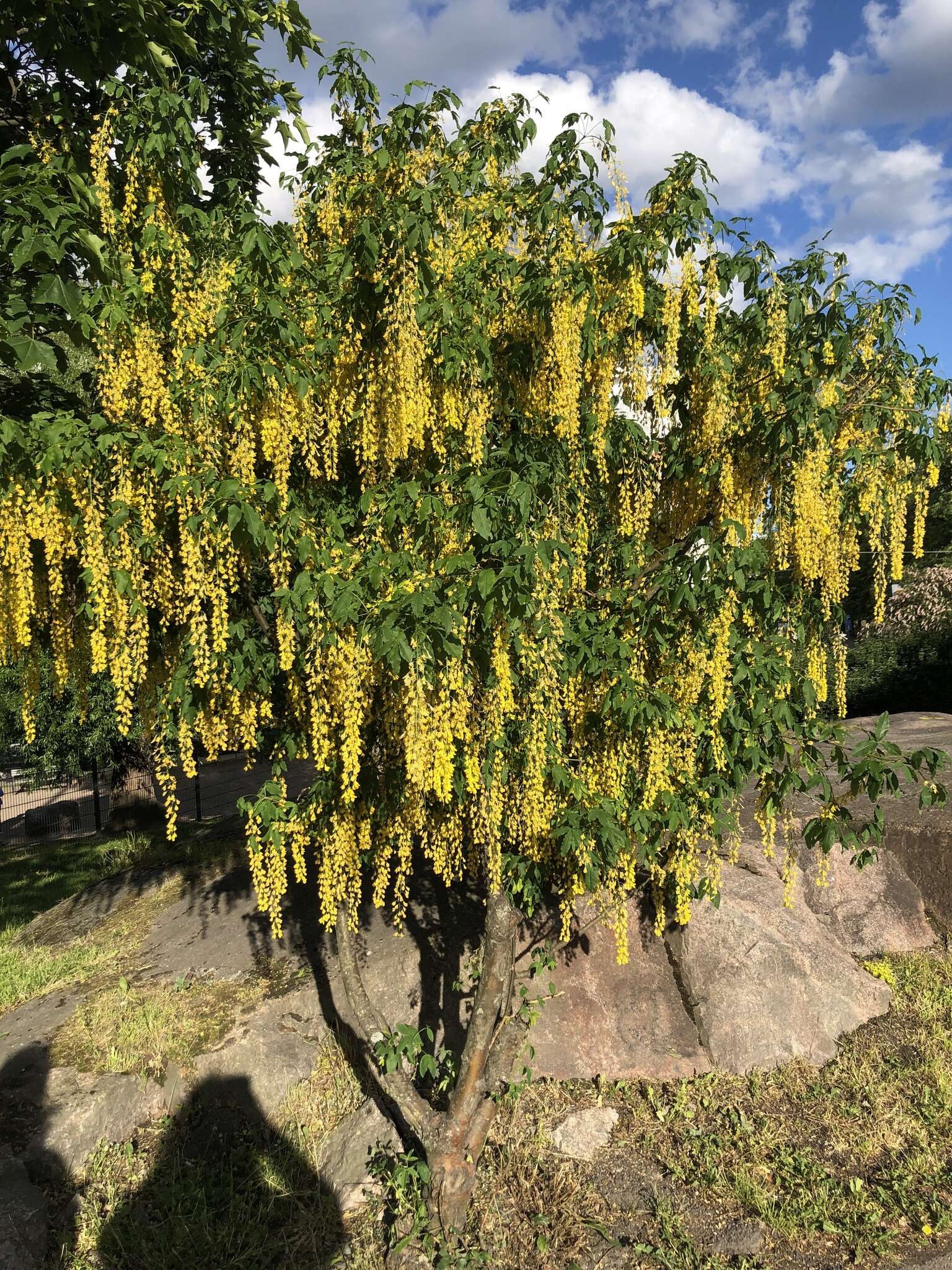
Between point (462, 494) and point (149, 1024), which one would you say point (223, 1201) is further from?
point (462, 494)

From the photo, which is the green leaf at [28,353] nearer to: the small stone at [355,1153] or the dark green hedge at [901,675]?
the small stone at [355,1153]

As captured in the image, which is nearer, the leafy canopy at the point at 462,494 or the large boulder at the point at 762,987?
the leafy canopy at the point at 462,494

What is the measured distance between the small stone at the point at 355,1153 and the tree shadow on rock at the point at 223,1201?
0.25ft

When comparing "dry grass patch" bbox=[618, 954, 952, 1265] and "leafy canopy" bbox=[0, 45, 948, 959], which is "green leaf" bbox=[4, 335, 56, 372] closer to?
"leafy canopy" bbox=[0, 45, 948, 959]

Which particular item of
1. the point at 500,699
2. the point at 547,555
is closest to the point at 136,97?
the point at 547,555

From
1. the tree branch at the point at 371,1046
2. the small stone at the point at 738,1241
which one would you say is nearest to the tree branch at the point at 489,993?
the tree branch at the point at 371,1046

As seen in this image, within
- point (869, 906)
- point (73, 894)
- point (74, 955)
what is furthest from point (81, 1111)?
point (869, 906)

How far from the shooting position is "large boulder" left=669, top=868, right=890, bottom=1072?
22.1 feet

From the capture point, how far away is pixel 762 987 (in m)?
6.90

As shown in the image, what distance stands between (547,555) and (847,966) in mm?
6110

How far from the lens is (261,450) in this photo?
4965mm

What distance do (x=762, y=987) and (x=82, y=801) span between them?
68.9 ft

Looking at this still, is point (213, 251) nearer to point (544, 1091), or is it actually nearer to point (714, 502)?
point (714, 502)

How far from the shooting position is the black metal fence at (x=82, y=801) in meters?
19.0
